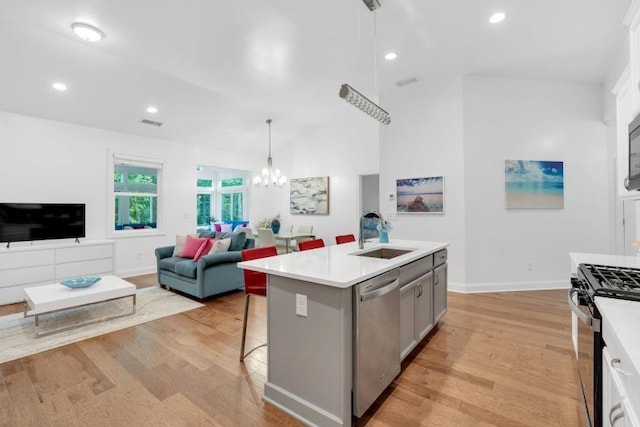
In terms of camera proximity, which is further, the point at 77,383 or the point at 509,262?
the point at 509,262

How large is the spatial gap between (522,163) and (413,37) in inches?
100

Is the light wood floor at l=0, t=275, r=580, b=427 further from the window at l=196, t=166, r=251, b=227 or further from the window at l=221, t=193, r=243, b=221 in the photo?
the window at l=196, t=166, r=251, b=227

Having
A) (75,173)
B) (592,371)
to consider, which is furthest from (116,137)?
(592,371)

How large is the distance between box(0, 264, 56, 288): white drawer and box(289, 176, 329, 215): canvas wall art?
16.1 ft

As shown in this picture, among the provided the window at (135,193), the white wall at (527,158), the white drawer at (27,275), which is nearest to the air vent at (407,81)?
the white wall at (527,158)

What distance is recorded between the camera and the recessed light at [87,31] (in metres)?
2.99

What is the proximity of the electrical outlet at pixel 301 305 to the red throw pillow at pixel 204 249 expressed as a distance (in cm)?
287

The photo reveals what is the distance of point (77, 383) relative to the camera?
2166mm

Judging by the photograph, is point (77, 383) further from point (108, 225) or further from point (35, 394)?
point (108, 225)

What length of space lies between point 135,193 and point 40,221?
1612mm

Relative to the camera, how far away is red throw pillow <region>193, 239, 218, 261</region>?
14.0ft

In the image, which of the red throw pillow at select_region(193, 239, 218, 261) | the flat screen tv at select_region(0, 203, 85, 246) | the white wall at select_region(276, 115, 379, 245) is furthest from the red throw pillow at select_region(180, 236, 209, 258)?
the white wall at select_region(276, 115, 379, 245)

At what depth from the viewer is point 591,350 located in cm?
139

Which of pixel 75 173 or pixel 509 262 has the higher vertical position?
pixel 75 173
